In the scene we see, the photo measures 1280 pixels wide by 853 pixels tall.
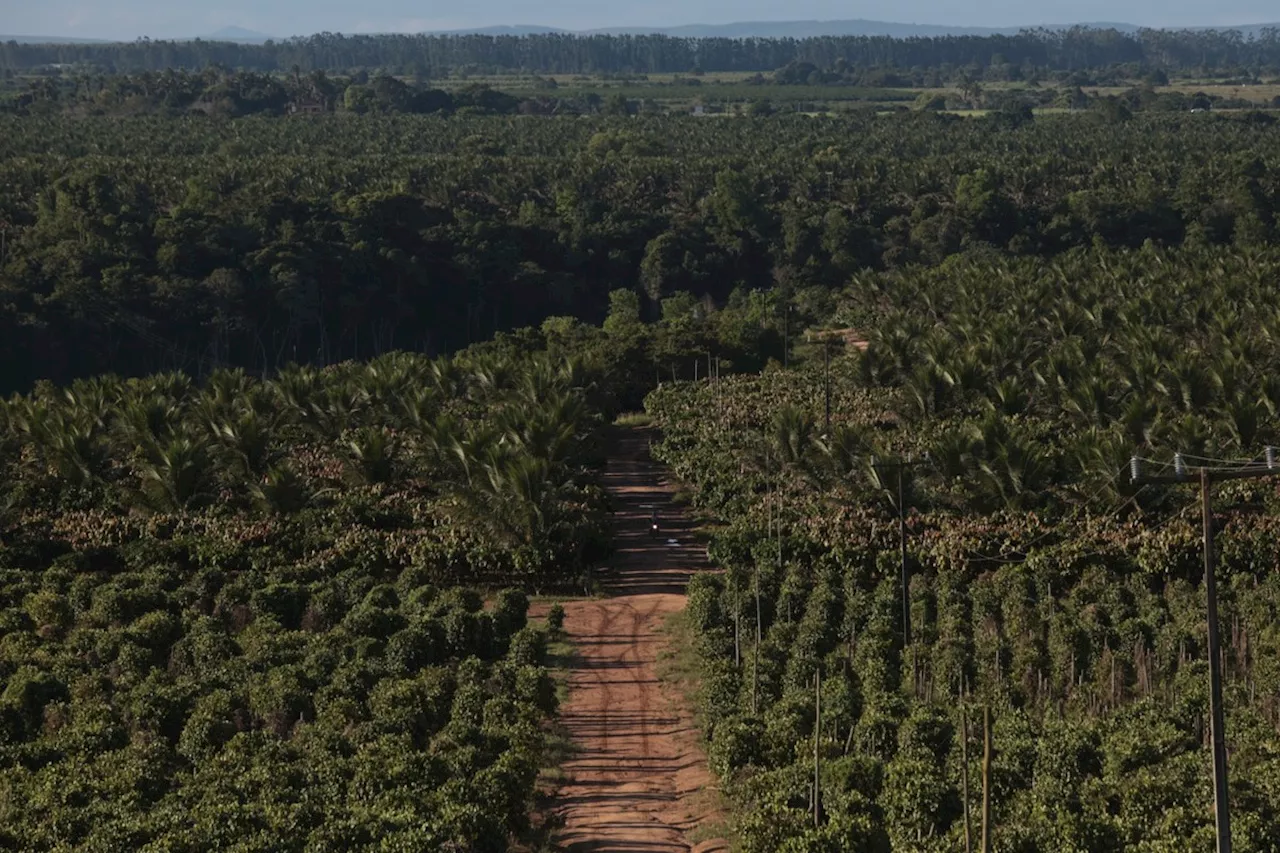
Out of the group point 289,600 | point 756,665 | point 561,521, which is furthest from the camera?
point 561,521

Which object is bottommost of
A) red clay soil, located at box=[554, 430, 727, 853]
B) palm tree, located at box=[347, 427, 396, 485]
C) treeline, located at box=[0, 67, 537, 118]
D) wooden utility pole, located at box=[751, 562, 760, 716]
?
red clay soil, located at box=[554, 430, 727, 853]

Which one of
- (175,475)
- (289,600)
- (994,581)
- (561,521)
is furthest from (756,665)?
(175,475)

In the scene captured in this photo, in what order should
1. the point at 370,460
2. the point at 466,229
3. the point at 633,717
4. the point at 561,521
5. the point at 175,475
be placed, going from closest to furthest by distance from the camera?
the point at 633,717 < the point at 561,521 < the point at 175,475 < the point at 370,460 < the point at 466,229

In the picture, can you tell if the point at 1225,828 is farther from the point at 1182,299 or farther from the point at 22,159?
the point at 22,159

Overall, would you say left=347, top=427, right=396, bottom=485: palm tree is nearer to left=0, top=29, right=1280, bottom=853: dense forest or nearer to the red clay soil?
left=0, top=29, right=1280, bottom=853: dense forest

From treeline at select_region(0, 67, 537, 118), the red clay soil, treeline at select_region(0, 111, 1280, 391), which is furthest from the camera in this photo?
treeline at select_region(0, 67, 537, 118)

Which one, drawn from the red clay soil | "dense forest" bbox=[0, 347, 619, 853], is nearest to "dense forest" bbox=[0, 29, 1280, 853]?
"dense forest" bbox=[0, 347, 619, 853]

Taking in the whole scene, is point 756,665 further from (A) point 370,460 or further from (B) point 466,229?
(B) point 466,229

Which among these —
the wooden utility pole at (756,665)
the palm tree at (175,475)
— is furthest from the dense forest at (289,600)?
the wooden utility pole at (756,665)
